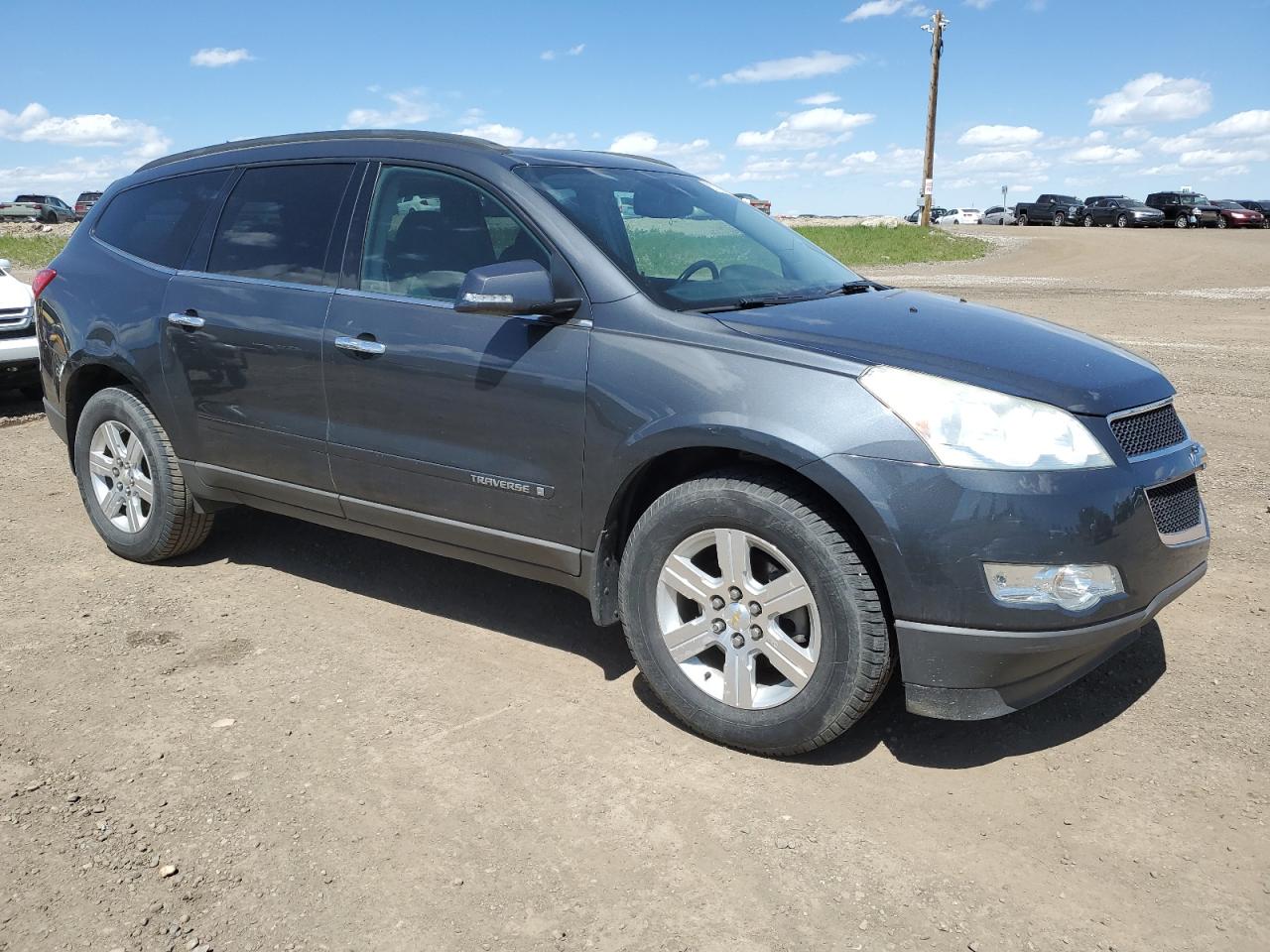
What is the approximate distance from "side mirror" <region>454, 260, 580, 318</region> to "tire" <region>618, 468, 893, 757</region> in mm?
741

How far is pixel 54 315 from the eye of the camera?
211 inches

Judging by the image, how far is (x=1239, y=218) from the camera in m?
46.3

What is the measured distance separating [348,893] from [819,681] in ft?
4.60

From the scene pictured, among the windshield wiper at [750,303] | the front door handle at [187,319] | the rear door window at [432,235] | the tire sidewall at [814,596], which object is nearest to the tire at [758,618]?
the tire sidewall at [814,596]

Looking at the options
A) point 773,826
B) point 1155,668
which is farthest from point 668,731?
point 1155,668

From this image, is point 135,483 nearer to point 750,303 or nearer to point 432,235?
point 432,235

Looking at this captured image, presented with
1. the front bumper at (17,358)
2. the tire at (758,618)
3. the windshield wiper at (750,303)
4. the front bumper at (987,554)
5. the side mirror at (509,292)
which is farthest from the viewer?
the front bumper at (17,358)

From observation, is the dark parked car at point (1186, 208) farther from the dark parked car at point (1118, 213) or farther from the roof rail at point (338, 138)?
the roof rail at point (338, 138)

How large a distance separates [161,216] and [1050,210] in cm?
5824

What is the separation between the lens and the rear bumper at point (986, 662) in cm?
304

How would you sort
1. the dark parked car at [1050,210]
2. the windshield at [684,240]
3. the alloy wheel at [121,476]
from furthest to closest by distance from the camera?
the dark parked car at [1050,210] → the alloy wheel at [121,476] → the windshield at [684,240]

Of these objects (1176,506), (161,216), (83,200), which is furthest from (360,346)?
(83,200)

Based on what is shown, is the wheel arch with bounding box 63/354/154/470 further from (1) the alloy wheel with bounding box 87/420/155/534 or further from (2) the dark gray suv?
(1) the alloy wheel with bounding box 87/420/155/534

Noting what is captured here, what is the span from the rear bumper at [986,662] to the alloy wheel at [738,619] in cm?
29
